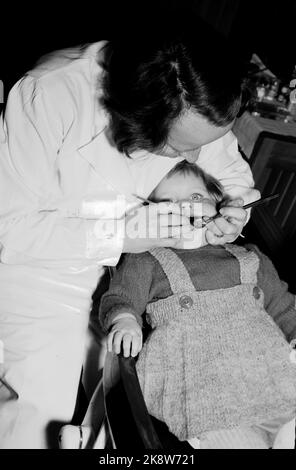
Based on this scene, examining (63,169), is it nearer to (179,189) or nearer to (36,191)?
(36,191)

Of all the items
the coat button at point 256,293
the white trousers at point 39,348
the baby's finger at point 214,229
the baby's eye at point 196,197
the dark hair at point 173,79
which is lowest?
the white trousers at point 39,348

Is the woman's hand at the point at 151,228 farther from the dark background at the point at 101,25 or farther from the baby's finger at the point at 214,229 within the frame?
the dark background at the point at 101,25

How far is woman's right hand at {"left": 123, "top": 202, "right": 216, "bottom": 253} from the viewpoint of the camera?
1.19m

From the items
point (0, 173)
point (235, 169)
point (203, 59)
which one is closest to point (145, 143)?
point (203, 59)

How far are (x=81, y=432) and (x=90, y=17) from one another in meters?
3.99

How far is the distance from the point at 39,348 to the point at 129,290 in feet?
0.97

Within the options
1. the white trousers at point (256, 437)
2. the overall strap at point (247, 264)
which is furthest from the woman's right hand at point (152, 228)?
the white trousers at point (256, 437)

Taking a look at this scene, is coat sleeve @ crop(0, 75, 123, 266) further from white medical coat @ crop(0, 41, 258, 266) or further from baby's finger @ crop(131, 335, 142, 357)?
baby's finger @ crop(131, 335, 142, 357)

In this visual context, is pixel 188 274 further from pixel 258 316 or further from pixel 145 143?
pixel 145 143

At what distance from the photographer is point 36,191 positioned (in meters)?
1.15

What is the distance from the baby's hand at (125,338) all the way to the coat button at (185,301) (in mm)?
145

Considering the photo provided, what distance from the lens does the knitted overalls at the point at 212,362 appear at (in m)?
1.05

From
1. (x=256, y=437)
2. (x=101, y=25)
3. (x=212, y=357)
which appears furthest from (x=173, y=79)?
(x=101, y=25)

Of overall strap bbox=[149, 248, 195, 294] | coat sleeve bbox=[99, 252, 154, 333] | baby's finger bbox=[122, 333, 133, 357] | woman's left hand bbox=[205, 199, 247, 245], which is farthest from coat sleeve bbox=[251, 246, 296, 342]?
baby's finger bbox=[122, 333, 133, 357]
